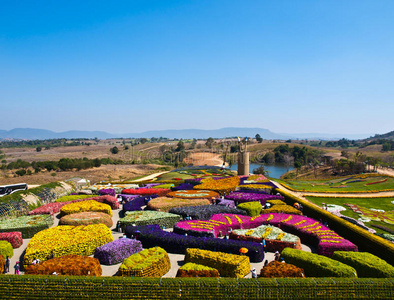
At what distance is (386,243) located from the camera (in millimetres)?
16141

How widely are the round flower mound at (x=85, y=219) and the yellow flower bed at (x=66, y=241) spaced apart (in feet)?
7.11

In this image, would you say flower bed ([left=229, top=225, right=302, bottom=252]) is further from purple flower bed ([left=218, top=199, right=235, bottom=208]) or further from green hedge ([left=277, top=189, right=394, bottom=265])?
purple flower bed ([left=218, top=199, right=235, bottom=208])

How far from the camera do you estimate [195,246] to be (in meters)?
17.6

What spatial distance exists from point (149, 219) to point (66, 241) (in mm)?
7121

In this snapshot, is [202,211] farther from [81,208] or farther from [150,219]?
[81,208]

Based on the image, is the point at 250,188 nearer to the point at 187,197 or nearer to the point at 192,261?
the point at 187,197

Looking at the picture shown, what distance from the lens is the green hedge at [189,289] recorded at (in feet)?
37.4

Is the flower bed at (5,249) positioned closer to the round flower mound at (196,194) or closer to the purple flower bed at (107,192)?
the round flower mound at (196,194)

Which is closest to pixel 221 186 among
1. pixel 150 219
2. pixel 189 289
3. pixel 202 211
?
pixel 202 211

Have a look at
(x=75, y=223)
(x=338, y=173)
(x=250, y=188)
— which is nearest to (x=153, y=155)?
(x=338, y=173)

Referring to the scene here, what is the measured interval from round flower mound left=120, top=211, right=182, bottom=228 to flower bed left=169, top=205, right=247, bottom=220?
36.2 inches

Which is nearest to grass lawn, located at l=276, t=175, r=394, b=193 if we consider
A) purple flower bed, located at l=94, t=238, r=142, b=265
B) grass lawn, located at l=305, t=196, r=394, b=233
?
grass lawn, located at l=305, t=196, r=394, b=233

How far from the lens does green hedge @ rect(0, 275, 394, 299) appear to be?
11.4 metres

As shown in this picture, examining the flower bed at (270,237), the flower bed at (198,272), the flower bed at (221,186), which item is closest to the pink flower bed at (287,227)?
the flower bed at (270,237)
